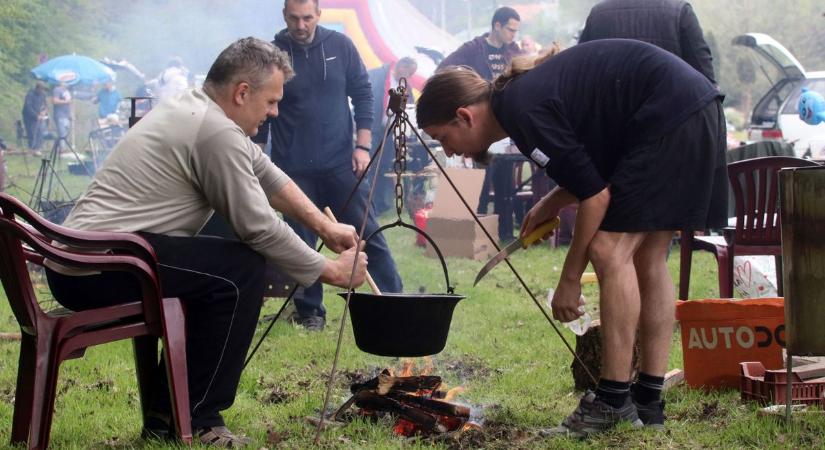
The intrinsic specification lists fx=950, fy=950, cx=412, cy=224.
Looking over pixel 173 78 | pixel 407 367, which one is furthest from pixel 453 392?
pixel 173 78

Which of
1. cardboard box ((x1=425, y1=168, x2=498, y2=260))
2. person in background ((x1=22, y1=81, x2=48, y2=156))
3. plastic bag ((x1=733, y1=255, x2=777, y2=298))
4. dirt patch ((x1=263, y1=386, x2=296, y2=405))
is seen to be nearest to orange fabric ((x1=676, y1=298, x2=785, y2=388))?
dirt patch ((x1=263, y1=386, x2=296, y2=405))

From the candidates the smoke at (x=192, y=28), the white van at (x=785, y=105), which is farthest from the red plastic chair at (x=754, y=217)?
the smoke at (x=192, y=28)

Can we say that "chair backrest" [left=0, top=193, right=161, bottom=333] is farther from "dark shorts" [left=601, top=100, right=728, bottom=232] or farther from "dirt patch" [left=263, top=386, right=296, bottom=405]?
"dark shorts" [left=601, top=100, right=728, bottom=232]

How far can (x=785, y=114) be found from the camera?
537 inches

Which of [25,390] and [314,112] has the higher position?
[314,112]

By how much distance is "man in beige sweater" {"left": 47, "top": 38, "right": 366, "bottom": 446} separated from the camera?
332cm

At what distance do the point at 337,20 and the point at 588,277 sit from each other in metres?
14.6

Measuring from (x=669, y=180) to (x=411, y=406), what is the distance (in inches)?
52.7

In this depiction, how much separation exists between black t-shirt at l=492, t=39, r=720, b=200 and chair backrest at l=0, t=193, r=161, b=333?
1388mm

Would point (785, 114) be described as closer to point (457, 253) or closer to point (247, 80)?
point (457, 253)

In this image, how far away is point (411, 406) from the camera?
12.5ft

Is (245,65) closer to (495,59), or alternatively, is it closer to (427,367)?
(427,367)

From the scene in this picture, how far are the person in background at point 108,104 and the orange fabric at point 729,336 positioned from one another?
16.6m

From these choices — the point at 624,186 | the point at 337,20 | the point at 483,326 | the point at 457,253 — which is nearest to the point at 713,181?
the point at 624,186
